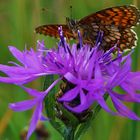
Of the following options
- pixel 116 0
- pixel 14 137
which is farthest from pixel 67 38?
pixel 116 0

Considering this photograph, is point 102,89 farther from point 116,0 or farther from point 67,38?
point 116,0

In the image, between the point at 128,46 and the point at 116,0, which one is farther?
the point at 116,0

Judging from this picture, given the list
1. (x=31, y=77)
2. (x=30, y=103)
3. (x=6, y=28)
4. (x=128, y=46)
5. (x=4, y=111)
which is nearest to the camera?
(x=30, y=103)

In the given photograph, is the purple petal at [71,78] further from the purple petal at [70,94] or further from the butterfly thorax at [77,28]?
the butterfly thorax at [77,28]

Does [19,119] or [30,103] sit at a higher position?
[30,103]

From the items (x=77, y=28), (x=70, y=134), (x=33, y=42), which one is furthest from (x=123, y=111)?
(x=33, y=42)

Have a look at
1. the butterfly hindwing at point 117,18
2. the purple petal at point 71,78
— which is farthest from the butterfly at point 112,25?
the purple petal at point 71,78

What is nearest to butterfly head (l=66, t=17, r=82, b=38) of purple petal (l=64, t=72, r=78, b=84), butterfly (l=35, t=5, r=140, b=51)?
butterfly (l=35, t=5, r=140, b=51)
